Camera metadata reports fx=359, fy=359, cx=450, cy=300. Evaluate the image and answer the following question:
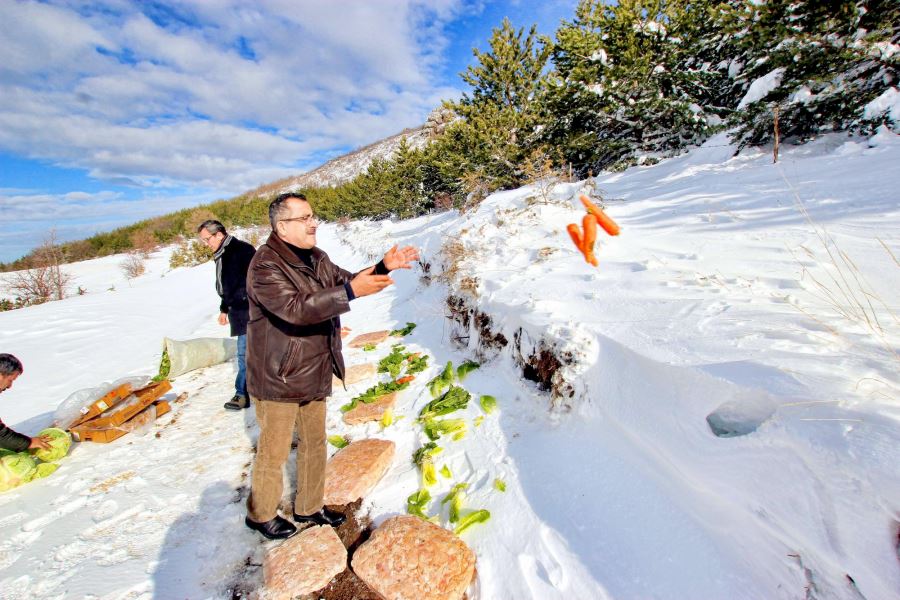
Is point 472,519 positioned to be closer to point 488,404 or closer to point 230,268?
point 488,404

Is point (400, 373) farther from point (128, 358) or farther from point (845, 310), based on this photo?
point (128, 358)

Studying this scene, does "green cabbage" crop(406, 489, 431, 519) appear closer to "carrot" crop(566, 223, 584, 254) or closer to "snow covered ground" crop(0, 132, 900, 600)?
"snow covered ground" crop(0, 132, 900, 600)

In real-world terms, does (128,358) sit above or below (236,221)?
below

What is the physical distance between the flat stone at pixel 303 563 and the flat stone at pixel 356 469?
288mm

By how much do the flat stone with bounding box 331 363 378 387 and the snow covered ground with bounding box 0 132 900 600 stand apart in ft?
0.61

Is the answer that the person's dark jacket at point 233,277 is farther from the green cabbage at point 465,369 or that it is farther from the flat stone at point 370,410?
the green cabbage at point 465,369

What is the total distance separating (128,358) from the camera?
6422mm

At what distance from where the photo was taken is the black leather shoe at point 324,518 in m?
2.24

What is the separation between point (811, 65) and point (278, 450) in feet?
27.5

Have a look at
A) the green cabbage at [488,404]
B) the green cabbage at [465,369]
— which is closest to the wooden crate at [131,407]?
the green cabbage at [465,369]

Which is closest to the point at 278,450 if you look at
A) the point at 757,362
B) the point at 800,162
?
the point at 757,362

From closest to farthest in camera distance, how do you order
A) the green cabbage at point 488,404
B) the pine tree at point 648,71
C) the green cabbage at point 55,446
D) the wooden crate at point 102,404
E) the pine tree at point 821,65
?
1. the green cabbage at point 488,404
2. the green cabbage at point 55,446
3. the wooden crate at point 102,404
4. the pine tree at point 821,65
5. the pine tree at point 648,71

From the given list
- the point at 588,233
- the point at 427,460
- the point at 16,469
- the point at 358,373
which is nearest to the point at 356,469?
the point at 427,460

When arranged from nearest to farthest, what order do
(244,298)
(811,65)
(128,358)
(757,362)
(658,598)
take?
(658,598), (757,362), (244,298), (811,65), (128,358)
